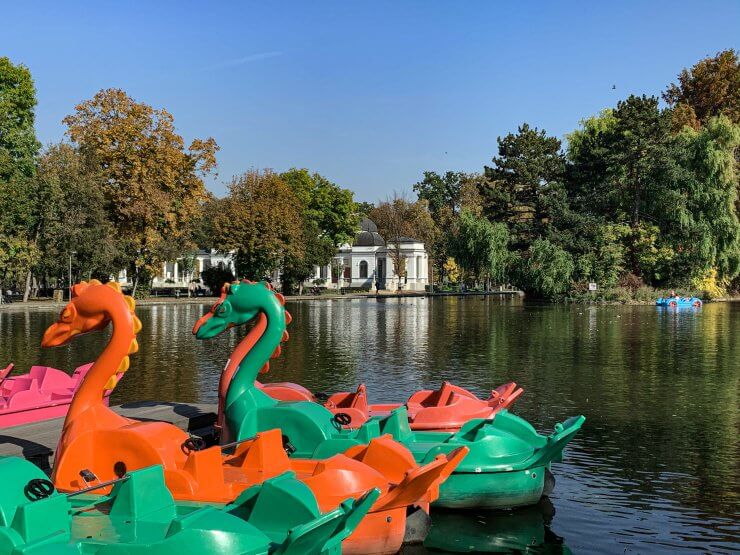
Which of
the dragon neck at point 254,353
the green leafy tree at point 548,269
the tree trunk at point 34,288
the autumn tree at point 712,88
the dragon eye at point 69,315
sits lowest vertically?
the dragon neck at point 254,353

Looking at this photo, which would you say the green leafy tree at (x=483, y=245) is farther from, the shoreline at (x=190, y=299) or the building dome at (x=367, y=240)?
the building dome at (x=367, y=240)

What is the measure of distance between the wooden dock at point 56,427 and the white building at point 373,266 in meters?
79.5

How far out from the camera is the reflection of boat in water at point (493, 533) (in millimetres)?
9172

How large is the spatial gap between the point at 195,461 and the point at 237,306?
140 inches

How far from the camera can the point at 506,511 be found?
10242mm

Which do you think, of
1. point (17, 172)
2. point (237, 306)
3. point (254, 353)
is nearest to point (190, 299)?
point (17, 172)

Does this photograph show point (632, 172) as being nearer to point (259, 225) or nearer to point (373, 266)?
point (259, 225)

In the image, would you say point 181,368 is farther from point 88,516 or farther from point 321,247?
point 321,247

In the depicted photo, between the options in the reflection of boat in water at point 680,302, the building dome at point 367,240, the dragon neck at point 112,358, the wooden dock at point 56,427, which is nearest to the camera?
the dragon neck at point 112,358

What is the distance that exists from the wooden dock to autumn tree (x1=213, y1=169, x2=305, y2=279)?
53.0 m

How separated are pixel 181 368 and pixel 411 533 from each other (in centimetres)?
1571

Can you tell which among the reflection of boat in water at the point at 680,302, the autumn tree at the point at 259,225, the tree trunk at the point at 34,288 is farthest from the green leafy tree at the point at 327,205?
the reflection of boat in water at the point at 680,302

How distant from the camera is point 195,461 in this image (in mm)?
7984

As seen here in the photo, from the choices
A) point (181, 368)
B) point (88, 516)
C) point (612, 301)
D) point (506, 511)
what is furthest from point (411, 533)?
point (612, 301)
